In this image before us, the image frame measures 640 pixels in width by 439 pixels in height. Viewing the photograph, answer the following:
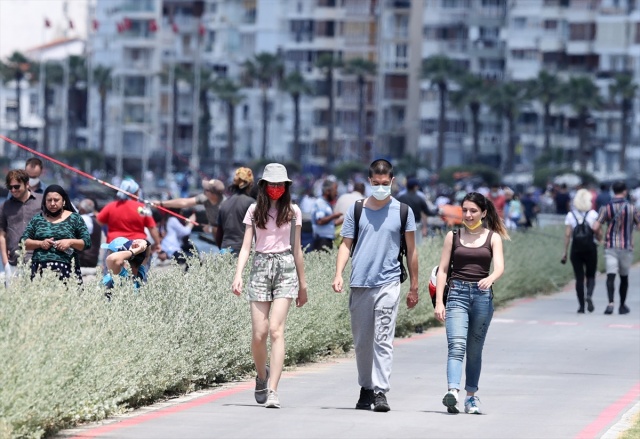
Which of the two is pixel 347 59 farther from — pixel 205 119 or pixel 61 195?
pixel 61 195

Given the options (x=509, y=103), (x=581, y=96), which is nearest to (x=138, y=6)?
(x=509, y=103)

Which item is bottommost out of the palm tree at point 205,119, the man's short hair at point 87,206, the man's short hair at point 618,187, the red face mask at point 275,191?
the man's short hair at point 87,206

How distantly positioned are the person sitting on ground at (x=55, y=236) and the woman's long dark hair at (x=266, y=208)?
2.68 m

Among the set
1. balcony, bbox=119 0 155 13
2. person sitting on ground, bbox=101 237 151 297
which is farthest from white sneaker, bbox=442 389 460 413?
balcony, bbox=119 0 155 13

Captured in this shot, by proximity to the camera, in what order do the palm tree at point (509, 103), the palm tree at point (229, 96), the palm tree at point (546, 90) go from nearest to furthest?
the palm tree at point (546, 90) → the palm tree at point (509, 103) → the palm tree at point (229, 96)

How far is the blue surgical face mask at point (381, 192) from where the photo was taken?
12086mm

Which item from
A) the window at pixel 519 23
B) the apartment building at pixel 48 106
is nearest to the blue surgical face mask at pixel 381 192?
the window at pixel 519 23

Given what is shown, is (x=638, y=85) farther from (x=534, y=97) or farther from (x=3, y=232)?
(x=3, y=232)

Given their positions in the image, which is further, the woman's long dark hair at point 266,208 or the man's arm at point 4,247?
the man's arm at point 4,247

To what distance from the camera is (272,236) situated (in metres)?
12.2

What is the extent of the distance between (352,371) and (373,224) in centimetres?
327

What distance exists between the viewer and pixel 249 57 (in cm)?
13500

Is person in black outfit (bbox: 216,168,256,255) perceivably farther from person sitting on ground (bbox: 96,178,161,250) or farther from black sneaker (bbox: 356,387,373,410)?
black sneaker (bbox: 356,387,373,410)

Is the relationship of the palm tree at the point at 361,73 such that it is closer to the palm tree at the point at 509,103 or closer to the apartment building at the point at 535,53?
the apartment building at the point at 535,53
